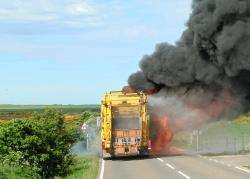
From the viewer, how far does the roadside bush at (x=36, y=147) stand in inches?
1109

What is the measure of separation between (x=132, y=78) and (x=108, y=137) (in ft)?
27.5

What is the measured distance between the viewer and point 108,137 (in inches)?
1337

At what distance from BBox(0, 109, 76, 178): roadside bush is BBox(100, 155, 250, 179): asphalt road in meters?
2.14

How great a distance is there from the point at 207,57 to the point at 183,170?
13877 millimetres

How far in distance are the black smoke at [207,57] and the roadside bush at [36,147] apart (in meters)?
10.8

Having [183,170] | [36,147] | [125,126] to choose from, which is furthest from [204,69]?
[183,170]

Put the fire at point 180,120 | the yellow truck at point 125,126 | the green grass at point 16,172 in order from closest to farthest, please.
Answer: the green grass at point 16,172
the yellow truck at point 125,126
the fire at point 180,120

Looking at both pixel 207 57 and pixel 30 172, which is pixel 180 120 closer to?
pixel 207 57

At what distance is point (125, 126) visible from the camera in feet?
112

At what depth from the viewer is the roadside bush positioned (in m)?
28.2

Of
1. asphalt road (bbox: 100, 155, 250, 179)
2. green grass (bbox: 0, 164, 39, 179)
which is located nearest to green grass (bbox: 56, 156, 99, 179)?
asphalt road (bbox: 100, 155, 250, 179)

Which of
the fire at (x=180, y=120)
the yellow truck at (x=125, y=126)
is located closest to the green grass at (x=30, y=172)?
the yellow truck at (x=125, y=126)

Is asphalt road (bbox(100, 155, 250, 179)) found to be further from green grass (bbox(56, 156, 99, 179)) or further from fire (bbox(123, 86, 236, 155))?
fire (bbox(123, 86, 236, 155))

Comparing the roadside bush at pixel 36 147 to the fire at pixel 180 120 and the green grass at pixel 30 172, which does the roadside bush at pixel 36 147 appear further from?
the fire at pixel 180 120
